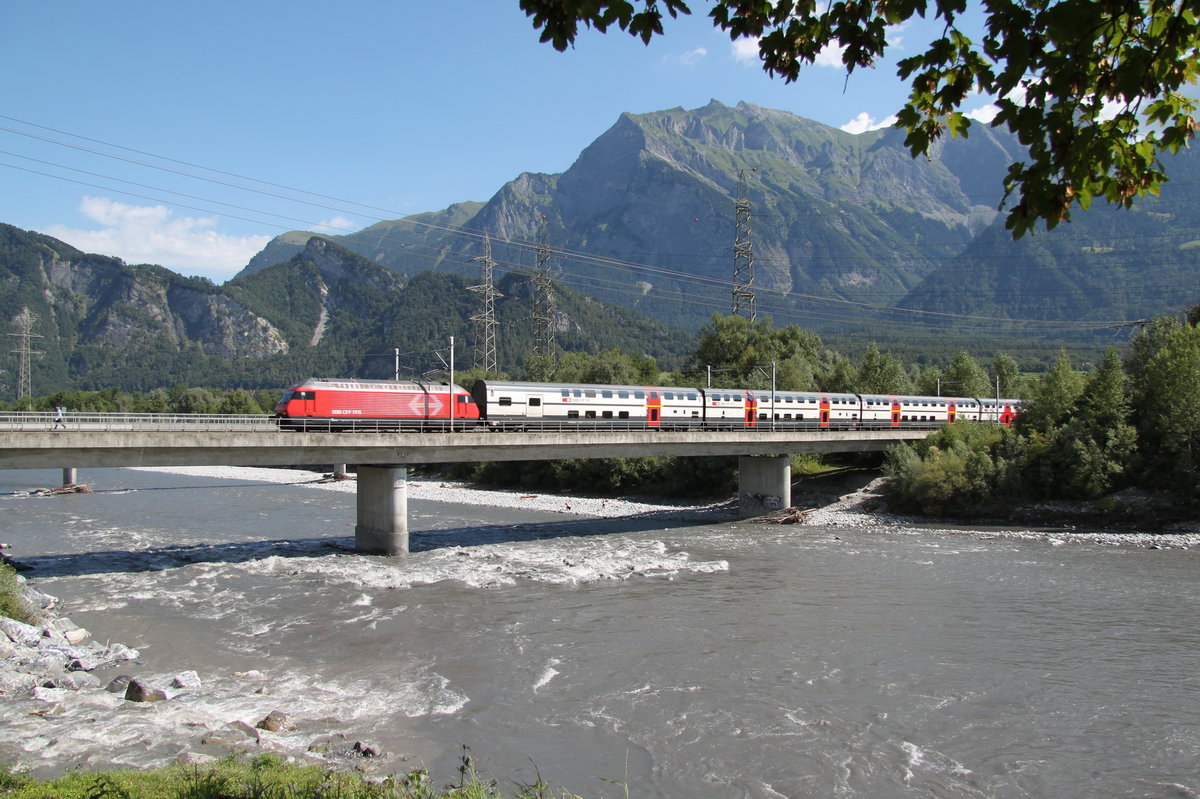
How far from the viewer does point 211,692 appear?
57.2 ft

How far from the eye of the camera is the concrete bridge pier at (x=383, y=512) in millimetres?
35969

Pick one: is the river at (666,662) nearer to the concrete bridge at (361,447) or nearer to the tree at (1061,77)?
the concrete bridge at (361,447)

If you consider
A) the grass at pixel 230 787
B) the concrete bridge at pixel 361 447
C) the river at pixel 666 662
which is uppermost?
the concrete bridge at pixel 361 447

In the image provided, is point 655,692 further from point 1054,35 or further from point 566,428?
point 566,428

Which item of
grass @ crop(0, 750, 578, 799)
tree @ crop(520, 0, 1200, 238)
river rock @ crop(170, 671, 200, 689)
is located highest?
tree @ crop(520, 0, 1200, 238)

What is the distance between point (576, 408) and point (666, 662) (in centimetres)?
3020

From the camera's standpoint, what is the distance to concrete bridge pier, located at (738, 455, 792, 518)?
2104 inches

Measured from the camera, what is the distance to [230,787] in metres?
9.17

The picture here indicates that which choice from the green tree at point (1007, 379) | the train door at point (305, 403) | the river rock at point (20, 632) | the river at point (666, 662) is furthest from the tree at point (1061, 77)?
the green tree at point (1007, 379)

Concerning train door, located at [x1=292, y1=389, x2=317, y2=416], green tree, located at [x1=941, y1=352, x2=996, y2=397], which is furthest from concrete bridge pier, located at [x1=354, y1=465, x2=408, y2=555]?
green tree, located at [x1=941, y1=352, x2=996, y2=397]

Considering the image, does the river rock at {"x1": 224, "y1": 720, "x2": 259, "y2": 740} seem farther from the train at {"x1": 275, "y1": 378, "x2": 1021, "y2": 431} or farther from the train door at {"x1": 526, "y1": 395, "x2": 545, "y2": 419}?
the train door at {"x1": 526, "y1": 395, "x2": 545, "y2": 419}

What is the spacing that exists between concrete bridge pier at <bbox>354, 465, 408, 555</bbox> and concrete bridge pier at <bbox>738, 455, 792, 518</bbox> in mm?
25738

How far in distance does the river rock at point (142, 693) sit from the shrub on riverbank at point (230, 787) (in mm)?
6052

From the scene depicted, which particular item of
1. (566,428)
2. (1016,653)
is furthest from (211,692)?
(566,428)
